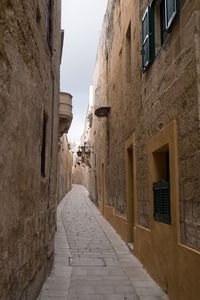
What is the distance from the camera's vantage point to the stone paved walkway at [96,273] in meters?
5.37

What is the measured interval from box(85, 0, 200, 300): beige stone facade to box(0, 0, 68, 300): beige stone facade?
6.15ft

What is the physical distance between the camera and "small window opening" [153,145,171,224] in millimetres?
5402

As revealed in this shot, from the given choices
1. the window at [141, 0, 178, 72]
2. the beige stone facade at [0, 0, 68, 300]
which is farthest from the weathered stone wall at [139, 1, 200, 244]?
the beige stone facade at [0, 0, 68, 300]

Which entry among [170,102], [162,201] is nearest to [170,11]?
[170,102]

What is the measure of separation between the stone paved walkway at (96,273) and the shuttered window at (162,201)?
110cm

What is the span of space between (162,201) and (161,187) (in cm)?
22

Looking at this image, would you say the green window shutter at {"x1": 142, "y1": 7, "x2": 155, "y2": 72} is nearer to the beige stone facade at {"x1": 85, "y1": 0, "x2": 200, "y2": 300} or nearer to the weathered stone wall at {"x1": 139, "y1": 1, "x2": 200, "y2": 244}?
the beige stone facade at {"x1": 85, "y1": 0, "x2": 200, "y2": 300}

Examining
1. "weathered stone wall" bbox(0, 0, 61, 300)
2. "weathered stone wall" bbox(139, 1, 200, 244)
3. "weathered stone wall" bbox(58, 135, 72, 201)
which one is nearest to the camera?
"weathered stone wall" bbox(0, 0, 61, 300)

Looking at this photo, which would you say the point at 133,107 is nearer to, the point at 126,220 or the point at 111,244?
the point at 126,220

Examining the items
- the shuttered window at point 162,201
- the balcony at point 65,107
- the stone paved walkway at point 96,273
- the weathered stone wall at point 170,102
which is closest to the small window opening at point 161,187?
the shuttered window at point 162,201

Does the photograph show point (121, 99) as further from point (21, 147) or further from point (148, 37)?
point (21, 147)

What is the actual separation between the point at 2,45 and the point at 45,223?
372cm

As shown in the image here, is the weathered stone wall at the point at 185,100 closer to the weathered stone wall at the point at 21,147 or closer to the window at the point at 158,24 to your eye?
the window at the point at 158,24

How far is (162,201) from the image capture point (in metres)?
5.64
